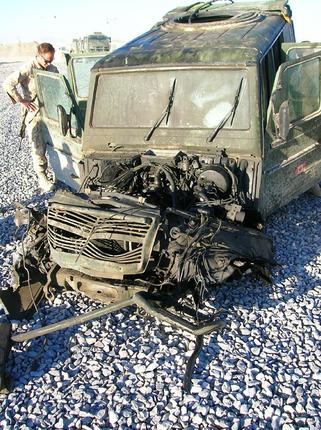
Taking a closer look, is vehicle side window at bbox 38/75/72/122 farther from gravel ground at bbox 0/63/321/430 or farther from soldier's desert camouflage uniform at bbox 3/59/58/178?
gravel ground at bbox 0/63/321/430

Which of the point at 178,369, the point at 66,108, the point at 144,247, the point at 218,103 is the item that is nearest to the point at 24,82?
the point at 66,108

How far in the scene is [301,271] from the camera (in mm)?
5137

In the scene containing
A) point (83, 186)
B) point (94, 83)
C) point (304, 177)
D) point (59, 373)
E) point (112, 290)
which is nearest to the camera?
point (59, 373)

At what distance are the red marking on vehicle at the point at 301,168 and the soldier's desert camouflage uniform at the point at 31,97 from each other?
4.01 meters

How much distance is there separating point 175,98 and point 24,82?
353cm

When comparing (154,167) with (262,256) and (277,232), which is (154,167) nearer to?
(262,256)

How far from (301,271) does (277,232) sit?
3.20ft

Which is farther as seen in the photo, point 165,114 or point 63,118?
point 63,118

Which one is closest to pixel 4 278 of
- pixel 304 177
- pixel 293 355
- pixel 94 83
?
pixel 94 83

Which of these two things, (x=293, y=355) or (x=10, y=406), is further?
(x=293, y=355)

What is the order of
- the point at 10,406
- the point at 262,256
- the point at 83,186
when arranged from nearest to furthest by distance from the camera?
the point at 10,406 < the point at 262,256 < the point at 83,186

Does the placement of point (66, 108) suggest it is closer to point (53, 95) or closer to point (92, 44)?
point (53, 95)

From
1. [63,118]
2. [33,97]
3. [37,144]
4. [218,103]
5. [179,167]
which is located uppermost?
[218,103]

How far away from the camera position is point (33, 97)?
25.2 feet
